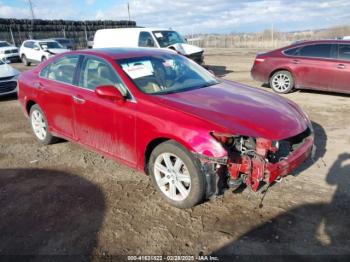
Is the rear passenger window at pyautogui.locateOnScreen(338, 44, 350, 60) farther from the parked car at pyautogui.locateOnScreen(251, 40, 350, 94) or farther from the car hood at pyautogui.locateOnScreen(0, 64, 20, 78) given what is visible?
the car hood at pyautogui.locateOnScreen(0, 64, 20, 78)

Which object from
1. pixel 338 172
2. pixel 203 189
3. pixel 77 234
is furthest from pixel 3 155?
pixel 338 172

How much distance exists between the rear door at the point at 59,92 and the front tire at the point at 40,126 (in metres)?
0.23

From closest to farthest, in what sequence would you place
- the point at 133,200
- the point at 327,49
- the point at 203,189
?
the point at 203,189 < the point at 133,200 < the point at 327,49

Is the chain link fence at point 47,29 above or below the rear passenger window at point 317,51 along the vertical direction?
above

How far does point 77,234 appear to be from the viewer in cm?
324

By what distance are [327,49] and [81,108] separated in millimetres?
7291

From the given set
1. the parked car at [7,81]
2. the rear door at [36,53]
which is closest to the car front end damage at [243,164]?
the parked car at [7,81]

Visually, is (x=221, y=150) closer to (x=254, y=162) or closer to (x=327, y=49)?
(x=254, y=162)

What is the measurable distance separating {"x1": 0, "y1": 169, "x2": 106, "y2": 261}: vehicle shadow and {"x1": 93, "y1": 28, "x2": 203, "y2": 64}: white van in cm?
1037

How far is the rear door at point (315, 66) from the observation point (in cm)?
883

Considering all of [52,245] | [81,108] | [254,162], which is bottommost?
[52,245]

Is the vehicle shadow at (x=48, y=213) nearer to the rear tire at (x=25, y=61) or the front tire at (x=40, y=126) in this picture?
the front tire at (x=40, y=126)

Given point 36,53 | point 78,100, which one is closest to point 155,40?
point 36,53

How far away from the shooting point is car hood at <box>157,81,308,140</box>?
131 inches
